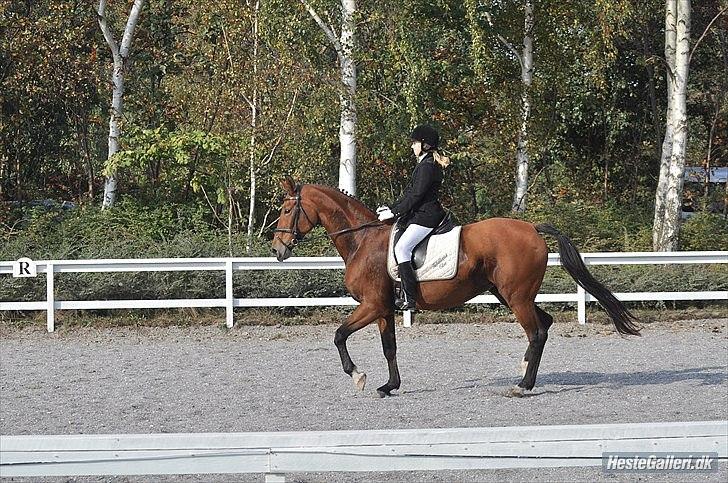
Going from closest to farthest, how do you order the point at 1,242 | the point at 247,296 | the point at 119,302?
1. the point at 119,302
2. the point at 247,296
3. the point at 1,242

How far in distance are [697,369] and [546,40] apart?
10996 mm

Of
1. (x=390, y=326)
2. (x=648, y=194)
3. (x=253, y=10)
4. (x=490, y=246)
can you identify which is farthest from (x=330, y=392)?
(x=648, y=194)

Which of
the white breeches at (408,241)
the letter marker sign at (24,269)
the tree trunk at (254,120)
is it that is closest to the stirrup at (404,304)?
the white breeches at (408,241)

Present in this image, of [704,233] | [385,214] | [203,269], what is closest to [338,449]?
[385,214]

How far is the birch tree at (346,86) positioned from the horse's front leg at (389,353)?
9284mm

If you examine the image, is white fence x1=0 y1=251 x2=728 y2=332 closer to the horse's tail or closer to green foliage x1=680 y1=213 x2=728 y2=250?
green foliage x1=680 y1=213 x2=728 y2=250

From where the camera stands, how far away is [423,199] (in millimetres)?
9883

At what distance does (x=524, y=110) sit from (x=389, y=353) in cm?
1171

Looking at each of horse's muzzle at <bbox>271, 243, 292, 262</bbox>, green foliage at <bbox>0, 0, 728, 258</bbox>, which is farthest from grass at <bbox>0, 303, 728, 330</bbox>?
horse's muzzle at <bbox>271, 243, 292, 262</bbox>

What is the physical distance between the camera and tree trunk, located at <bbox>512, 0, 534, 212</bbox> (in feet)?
67.9

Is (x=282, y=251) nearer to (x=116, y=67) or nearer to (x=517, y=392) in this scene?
(x=517, y=392)

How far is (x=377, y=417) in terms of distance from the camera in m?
8.81

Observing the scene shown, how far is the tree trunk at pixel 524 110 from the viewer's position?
67.9ft

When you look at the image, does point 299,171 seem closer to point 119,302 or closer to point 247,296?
point 247,296
